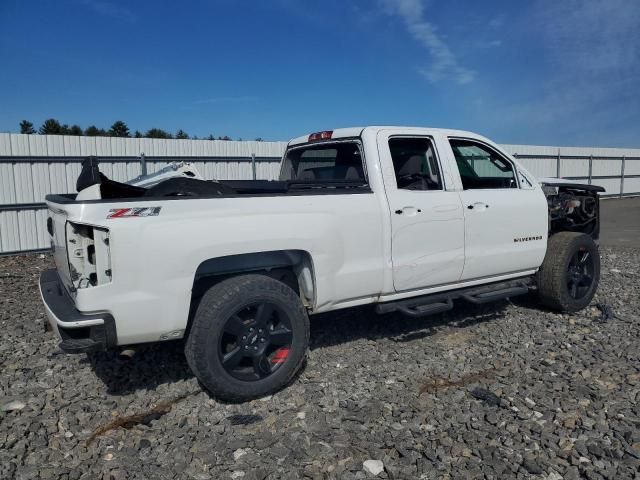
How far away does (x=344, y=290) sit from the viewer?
12.6ft

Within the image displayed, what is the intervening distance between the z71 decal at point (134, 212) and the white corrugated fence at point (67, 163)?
29.1 ft

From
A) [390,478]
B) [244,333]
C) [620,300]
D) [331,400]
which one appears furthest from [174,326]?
[620,300]

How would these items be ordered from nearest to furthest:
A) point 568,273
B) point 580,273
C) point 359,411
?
point 359,411 < point 568,273 < point 580,273

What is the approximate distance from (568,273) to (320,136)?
306cm

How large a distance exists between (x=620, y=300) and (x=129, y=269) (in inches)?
225

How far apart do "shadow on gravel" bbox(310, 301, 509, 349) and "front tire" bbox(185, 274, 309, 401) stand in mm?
1058

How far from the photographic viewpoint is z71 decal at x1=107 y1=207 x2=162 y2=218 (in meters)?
2.97

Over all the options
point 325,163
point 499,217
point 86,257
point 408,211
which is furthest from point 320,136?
point 86,257

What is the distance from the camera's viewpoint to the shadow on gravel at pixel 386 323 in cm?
484

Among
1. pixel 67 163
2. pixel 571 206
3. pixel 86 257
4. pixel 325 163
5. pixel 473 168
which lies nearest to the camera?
pixel 86 257

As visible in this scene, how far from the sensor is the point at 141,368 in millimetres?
4141

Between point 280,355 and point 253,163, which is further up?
point 253,163

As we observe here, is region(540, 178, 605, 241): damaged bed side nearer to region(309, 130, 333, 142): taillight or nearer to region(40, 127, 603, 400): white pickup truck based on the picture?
region(40, 127, 603, 400): white pickup truck

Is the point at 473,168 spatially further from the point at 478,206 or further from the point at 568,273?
the point at 568,273
